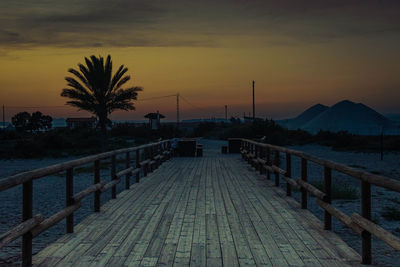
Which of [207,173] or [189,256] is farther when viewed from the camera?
[207,173]

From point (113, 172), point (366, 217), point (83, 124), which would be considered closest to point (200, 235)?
point (366, 217)

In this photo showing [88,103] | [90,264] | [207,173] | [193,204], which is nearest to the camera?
[90,264]

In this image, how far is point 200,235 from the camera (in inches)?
224

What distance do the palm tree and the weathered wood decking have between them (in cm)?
2694

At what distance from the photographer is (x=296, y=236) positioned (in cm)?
562

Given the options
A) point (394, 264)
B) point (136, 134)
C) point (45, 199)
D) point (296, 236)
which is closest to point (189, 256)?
point (296, 236)

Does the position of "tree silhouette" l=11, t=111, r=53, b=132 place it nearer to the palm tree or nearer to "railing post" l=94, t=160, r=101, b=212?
the palm tree

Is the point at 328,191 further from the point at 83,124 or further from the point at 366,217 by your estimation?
the point at 83,124

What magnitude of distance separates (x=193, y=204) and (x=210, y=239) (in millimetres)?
2633

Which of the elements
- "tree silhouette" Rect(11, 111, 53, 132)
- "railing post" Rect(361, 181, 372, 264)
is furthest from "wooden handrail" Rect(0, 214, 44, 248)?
"tree silhouette" Rect(11, 111, 53, 132)

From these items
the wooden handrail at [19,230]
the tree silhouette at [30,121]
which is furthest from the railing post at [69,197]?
the tree silhouette at [30,121]

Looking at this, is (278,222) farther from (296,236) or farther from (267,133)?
(267,133)

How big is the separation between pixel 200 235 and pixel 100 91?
31226 mm

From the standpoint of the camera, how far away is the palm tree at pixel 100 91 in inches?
1368
